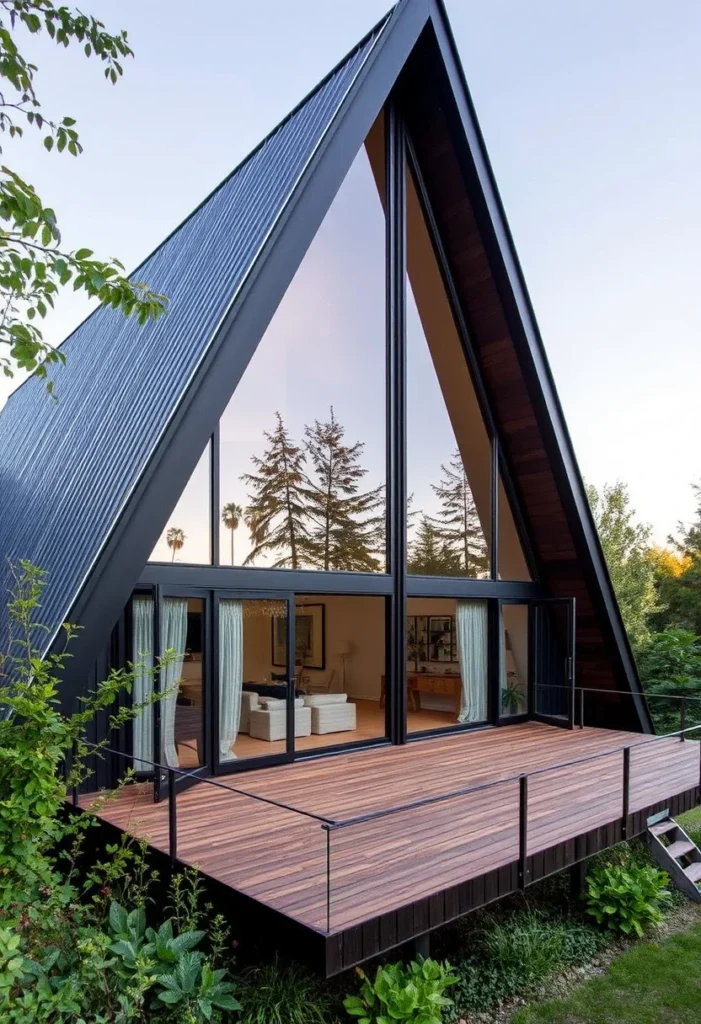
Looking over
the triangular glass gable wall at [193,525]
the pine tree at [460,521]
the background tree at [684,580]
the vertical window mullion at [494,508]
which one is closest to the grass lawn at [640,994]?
the triangular glass gable wall at [193,525]

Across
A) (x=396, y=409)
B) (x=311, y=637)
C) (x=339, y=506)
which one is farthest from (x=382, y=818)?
(x=311, y=637)

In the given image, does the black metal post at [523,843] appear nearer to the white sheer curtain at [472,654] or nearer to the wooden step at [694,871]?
the wooden step at [694,871]

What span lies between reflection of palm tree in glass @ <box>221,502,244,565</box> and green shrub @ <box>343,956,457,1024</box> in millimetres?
4076

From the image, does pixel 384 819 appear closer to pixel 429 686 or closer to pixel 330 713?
pixel 330 713

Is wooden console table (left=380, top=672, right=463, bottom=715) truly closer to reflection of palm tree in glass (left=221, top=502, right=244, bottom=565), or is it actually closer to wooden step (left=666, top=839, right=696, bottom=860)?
wooden step (left=666, top=839, right=696, bottom=860)

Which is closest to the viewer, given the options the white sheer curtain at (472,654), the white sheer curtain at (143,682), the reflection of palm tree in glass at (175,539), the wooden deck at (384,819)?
the wooden deck at (384,819)

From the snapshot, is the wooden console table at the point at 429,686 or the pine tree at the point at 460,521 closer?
the pine tree at the point at 460,521

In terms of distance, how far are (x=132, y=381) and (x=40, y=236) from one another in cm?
375

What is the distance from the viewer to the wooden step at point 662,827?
6958mm

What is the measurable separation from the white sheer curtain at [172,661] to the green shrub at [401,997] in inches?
112

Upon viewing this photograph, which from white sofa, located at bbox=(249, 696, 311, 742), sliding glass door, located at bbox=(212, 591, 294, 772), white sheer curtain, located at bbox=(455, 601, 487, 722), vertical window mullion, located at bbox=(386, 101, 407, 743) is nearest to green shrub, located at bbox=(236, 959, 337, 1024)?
sliding glass door, located at bbox=(212, 591, 294, 772)

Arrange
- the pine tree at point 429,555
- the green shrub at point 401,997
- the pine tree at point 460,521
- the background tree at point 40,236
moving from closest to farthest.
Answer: the background tree at point 40,236 < the green shrub at point 401,997 < the pine tree at point 429,555 < the pine tree at point 460,521

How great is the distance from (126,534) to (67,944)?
2.79 metres

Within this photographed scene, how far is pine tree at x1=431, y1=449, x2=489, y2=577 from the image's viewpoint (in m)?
9.52
